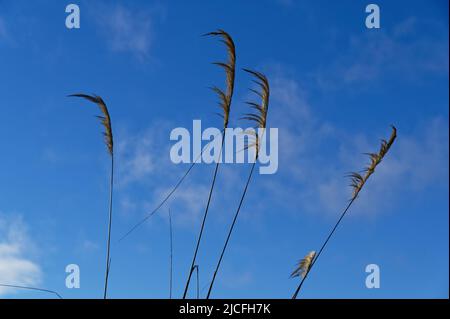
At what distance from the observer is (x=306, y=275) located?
2779 mm
